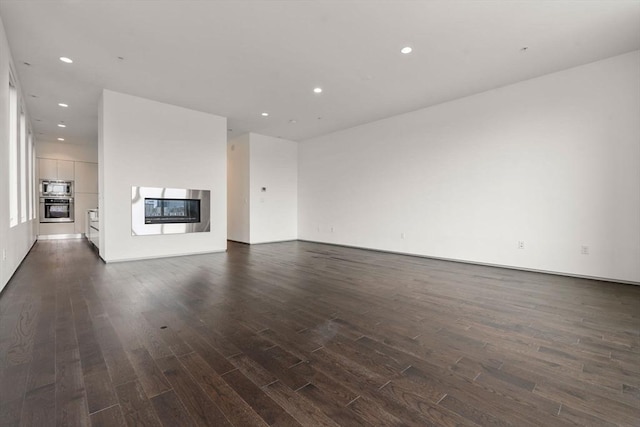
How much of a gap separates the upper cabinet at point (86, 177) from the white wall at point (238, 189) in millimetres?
5100

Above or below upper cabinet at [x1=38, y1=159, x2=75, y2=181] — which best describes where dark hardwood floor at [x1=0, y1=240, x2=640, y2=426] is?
below

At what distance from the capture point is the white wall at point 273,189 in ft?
26.4

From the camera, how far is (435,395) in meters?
1.57

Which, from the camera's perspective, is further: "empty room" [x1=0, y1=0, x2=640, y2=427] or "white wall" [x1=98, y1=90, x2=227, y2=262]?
"white wall" [x1=98, y1=90, x2=227, y2=262]

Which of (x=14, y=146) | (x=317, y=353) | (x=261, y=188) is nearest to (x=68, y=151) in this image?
(x=14, y=146)

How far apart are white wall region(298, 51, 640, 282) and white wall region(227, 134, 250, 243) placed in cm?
323

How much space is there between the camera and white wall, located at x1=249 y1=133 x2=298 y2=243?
8047 millimetres

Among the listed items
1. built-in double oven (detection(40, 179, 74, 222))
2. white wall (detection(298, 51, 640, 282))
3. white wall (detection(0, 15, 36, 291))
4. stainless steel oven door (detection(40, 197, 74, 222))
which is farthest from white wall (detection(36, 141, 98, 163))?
white wall (detection(298, 51, 640, 282))

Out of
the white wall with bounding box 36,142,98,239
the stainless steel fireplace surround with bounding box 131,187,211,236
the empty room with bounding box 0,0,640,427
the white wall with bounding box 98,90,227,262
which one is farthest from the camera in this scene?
the white wall with bounding box 36,142,98,239

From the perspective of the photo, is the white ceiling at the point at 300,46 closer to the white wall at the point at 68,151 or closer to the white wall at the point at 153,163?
the white wall at the point at 153,163

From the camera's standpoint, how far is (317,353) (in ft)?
6.62

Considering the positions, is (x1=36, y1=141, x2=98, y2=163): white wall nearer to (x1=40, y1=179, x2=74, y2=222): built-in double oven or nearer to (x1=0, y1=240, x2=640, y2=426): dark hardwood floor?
(x1=40, y1=179, x2=74, y2=222): built-in double oven

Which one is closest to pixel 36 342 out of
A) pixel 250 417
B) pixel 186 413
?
pixel 186 413

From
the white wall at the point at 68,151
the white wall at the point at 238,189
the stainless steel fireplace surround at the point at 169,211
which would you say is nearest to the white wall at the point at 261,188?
the white wall at the point at 238,189
